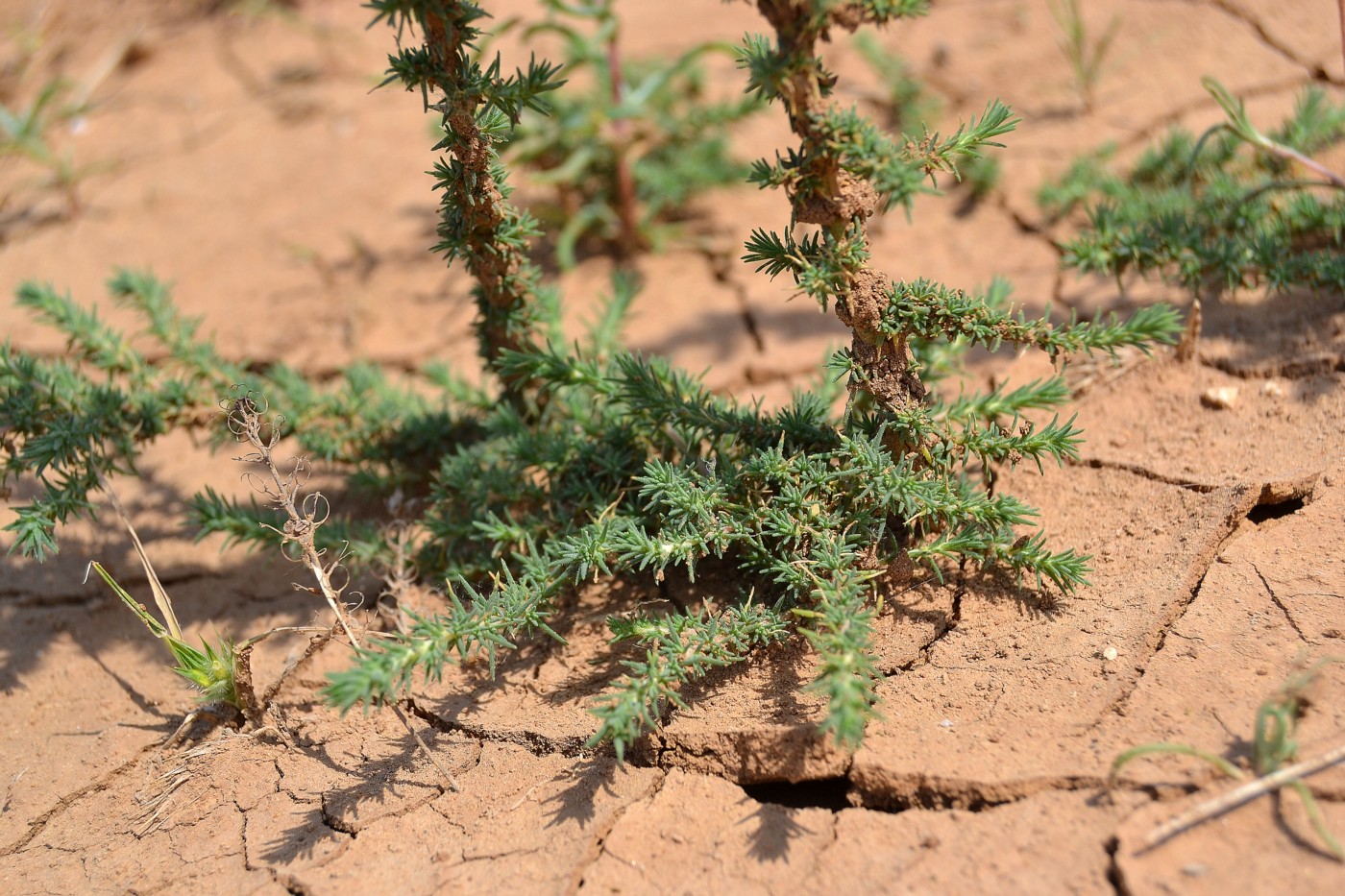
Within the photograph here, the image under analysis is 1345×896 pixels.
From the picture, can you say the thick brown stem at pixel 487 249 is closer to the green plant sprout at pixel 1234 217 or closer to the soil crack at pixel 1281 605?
the green plant sprout at pixel 1234 217

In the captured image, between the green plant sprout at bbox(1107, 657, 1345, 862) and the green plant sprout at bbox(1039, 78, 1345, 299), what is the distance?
4.12 ft

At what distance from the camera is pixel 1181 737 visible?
1.68 metres

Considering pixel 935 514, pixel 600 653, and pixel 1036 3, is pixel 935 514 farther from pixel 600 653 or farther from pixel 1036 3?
pixel 1036 3

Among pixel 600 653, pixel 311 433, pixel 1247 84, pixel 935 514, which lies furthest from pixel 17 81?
pixel 1247 84

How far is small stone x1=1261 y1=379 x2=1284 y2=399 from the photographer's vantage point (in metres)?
2.40

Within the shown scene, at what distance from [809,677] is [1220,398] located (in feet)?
4.20

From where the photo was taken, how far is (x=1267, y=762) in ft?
5.10

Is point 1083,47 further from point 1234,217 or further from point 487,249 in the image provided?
point 487,249

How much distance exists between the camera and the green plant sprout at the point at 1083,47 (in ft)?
11.8

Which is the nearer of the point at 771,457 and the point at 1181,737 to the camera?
the point at 1181,737

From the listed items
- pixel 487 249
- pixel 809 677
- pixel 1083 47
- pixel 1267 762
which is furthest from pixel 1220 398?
pixel 1083 47

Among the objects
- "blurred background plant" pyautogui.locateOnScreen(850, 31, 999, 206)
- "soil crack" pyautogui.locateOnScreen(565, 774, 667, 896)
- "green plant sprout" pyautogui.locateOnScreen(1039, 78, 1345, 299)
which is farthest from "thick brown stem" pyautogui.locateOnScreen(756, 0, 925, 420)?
"blurred background plant" pyautogui.locateOnScreen(850, 31, 999, 206)

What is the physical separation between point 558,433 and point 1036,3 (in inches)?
125

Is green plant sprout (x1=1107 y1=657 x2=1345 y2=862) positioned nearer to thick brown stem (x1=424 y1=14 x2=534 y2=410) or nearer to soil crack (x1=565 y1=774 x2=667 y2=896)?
soil crack (x1=565 y1=774 x2=667 y2=896)
